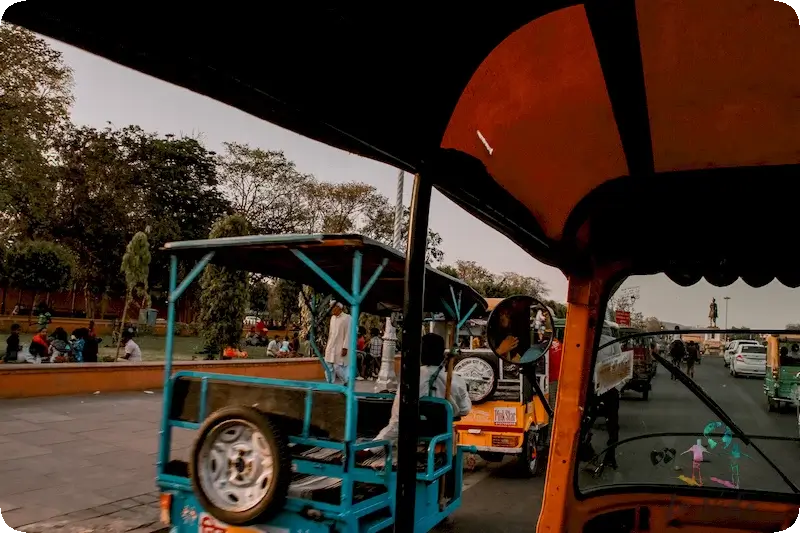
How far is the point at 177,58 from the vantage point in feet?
2.94

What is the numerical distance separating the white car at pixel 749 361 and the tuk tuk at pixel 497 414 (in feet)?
18.4

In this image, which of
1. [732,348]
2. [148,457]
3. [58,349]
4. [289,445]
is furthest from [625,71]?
[58,349]

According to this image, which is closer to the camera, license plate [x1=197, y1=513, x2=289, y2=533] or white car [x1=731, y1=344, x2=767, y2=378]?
white car [x1=731, y1=344, x2=767, y2=378]

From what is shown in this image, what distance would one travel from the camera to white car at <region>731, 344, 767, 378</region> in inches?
84.2

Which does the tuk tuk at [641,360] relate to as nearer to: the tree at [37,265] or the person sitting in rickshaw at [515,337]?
the person sitting in rickshaw at [515,337]

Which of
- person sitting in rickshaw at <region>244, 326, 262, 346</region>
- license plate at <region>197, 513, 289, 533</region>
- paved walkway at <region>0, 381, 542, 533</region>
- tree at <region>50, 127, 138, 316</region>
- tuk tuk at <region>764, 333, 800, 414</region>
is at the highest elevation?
tree at <region>50, 127, 138, 316</region>

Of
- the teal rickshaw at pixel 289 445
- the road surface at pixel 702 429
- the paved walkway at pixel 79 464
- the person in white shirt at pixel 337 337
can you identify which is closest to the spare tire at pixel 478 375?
the teal rickshaw at pixel 289 445

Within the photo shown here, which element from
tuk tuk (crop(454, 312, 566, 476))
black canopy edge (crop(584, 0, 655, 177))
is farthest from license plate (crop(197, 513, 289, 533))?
tuk tuk (crop(454, 312, 566, 476))

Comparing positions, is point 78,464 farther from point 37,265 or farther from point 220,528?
point 37,265

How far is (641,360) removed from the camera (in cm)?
253

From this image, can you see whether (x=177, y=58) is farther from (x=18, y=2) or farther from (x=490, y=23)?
(x=490, y=23)

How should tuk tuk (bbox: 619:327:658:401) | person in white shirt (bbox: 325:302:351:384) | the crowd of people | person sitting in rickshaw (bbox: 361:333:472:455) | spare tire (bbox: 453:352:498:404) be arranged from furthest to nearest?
the crowd of people < person in white shirt (bbox: 325:302:351:384) < spare tire (bbox: 453:352:498:404) < person sitting in rickshaw (bbox: 361:333:472:455) < tuk tuk (bbox: 619:327:658:401)

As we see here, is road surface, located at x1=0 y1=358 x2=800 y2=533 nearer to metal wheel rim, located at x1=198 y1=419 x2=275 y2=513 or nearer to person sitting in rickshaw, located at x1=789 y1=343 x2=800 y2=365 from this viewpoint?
person sitting in rickshaw, located at x1=789 y1=343 x2=800 y2=365

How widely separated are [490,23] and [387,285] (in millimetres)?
5237
